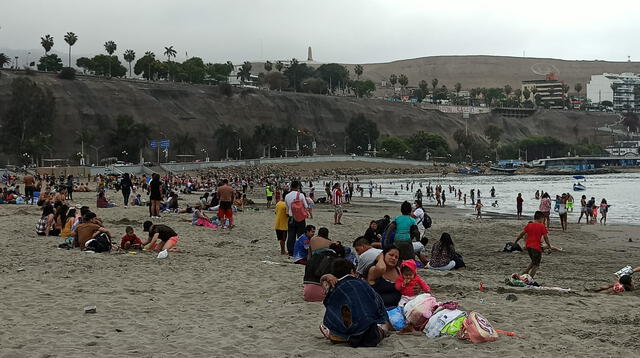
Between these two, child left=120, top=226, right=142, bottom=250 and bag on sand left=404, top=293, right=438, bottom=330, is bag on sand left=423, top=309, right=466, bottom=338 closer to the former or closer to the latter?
bag on sand left=404, top=293, right=438, bottom=330

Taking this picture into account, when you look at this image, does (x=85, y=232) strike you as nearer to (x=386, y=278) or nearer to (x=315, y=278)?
(x=315, y=278)

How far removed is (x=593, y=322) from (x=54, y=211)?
40.7ft

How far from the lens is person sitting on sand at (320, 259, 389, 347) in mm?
7262

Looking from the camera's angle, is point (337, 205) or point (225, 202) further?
point (337, 205)

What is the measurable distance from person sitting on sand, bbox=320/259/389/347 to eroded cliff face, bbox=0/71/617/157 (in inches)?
4310

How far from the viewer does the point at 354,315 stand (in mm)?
7281

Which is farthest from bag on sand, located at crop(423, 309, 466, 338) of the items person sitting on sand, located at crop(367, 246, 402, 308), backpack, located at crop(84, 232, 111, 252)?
backpack, located at crop(84, 232, 111, 252)

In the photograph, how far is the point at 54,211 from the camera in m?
16.7

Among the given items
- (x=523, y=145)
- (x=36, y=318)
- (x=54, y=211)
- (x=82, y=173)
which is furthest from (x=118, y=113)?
(x=36, y=318)

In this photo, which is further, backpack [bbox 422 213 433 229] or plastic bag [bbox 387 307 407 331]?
backpack [bbox 422 213 433 229]

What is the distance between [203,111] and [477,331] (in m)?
136

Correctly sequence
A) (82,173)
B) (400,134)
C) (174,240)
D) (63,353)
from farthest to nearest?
(400,134) → (82,173) → (174,240) → (63,353)

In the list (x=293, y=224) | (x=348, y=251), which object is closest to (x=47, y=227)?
(x=293, y=224)

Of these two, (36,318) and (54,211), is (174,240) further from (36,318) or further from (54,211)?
(36,318)
